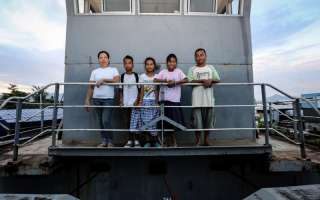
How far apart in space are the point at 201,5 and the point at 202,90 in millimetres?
2135

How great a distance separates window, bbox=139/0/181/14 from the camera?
20.0 feet

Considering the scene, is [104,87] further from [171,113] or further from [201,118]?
[201,118]

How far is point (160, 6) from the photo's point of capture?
6.16 metres

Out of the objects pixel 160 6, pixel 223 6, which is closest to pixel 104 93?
pixel 160 6

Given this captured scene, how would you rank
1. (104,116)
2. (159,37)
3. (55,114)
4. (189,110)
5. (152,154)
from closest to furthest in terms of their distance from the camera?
(152,154)
(55,114)
(104,116)
(189,110)
(159,37)

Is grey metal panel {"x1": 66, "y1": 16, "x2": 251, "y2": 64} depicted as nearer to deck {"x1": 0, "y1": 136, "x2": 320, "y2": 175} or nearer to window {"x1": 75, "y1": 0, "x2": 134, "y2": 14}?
window {"x1": 75, "y1": 0, "x2": 134, "y2": 14}

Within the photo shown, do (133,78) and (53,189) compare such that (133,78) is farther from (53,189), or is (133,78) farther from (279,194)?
(279,194)

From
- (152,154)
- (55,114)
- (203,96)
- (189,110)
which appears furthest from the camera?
(189,110)

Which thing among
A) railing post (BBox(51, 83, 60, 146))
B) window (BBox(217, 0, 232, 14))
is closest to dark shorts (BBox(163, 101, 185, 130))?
railing post (BBox(51, 83, 60, 146))

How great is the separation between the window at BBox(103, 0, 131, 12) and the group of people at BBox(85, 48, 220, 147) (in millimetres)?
1418

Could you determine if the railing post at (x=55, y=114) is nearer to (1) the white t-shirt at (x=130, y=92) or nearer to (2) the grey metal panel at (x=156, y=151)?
(2) the grey metal panel at (x=156, y=151)

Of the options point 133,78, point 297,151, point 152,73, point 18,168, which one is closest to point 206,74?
point 152,73

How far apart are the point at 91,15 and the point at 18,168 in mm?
3270

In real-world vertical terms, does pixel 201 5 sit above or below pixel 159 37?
above
